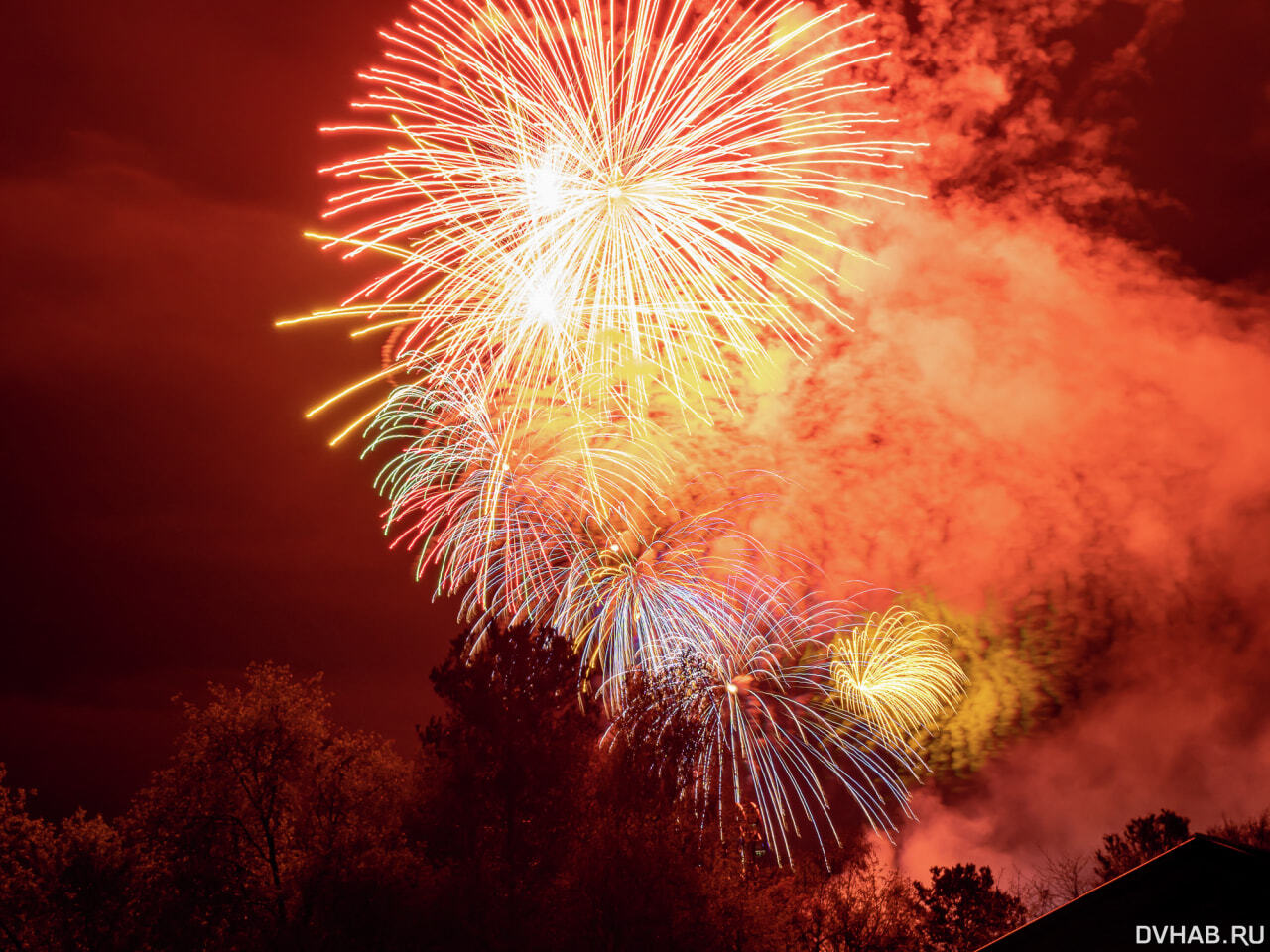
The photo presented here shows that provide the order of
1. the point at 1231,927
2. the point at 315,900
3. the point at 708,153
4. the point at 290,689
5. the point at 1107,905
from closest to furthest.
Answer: the point at 1231,927 < the point at 1107,905 < the point at 708,153 < the point at 315,900 < the point at 290,689

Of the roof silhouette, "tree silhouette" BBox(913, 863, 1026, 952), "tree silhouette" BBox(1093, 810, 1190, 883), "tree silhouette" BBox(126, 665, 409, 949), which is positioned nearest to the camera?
the roof silhouette

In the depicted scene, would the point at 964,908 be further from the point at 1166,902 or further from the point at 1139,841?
the point at 1166,902

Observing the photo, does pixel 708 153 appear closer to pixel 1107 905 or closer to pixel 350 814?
pixel 1107 905

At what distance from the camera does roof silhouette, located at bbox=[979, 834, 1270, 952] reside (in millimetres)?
12320

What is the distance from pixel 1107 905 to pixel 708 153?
1469 cm

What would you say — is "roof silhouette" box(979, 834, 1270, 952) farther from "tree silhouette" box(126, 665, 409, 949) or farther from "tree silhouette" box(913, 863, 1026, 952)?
"tree silhouette" box(913, 863, 1026, 952)

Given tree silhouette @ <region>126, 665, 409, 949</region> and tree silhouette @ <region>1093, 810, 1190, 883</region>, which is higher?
tree silhouette @ <region>1093, 810, 1190, 883</region>

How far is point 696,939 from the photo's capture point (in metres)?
27.7

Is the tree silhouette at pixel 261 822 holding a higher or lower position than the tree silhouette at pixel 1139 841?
lower

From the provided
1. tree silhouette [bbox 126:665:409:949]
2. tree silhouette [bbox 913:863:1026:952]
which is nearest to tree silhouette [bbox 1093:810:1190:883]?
tree silhouette [bbox 913:863:1026:952]

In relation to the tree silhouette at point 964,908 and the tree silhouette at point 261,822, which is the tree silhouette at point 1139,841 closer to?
the tree silhouette at point 964,908

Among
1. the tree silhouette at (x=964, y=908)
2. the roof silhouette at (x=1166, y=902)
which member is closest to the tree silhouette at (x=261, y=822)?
the roof silhouette at (x=1166, y=902)

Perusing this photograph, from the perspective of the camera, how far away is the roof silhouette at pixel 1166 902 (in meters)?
12.3

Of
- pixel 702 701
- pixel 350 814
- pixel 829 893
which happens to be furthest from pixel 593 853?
pixel 829 893
